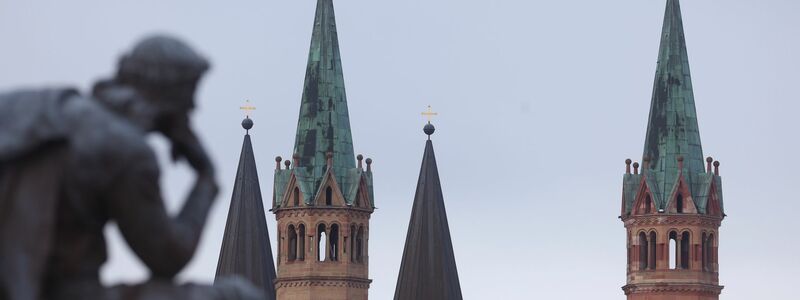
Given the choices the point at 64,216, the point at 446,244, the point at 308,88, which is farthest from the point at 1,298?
the point at 308,88

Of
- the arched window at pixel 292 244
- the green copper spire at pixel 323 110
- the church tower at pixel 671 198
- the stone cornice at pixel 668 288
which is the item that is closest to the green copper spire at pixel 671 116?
the church tower at pixel 671 198

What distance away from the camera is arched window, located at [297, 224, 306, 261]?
289ft

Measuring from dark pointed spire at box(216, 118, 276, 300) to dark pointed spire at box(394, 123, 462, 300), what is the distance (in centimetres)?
442

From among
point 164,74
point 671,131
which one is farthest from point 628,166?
point 164,74

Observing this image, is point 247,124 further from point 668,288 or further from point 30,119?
point 30,119

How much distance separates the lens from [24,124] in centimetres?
695

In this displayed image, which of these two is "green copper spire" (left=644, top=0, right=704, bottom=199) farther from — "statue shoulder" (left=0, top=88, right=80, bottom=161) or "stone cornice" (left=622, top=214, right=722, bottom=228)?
"statue shoulder" (left=0, top=88, right=80, bottom=161)

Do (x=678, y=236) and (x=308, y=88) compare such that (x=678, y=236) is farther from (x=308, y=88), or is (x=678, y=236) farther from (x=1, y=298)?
(x=1, y=298)

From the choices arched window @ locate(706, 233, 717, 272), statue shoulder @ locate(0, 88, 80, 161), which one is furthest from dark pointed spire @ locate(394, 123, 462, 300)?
statue shoulder @ locate(0, 88, 80, 161)

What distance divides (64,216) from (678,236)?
3231 inches

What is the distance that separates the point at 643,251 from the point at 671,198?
6.49 feet

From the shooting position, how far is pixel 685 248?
291ft

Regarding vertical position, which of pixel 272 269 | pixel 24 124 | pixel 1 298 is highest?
pixel 272 269

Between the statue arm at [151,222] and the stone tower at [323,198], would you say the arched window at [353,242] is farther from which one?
the statue arm at [151,222]
